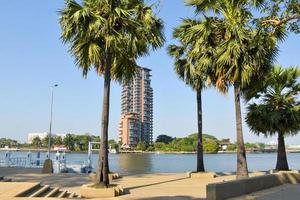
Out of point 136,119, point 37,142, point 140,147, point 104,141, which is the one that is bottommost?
point 104,141

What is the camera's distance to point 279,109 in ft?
87.2

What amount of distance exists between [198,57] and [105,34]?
6.08 meters

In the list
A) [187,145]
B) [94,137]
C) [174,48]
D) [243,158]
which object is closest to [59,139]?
[94,137]

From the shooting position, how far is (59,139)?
490 feet

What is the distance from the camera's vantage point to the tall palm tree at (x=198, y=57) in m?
21.3

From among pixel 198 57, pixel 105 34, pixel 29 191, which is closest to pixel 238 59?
pixel 198 57

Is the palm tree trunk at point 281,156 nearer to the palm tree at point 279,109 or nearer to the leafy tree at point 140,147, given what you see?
the palm tree at point 279,109

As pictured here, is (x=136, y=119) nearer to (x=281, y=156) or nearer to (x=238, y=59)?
(x=281, y=156)

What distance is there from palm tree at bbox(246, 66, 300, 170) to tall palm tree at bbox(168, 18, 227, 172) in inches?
134

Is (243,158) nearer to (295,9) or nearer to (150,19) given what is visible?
(150,19)

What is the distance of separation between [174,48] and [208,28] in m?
8.57

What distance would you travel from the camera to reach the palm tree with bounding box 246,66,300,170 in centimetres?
2602

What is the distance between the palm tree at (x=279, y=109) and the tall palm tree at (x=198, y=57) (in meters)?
3.40

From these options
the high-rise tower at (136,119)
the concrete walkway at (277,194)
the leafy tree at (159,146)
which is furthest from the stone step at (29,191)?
the leafy tree at (159,146)
